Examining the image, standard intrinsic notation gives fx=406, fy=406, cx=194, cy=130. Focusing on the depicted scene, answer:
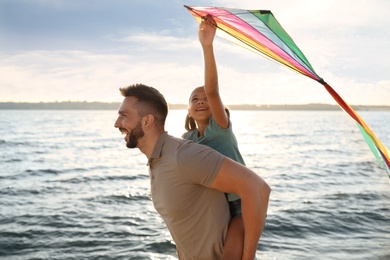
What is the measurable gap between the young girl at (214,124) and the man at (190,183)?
8 cm

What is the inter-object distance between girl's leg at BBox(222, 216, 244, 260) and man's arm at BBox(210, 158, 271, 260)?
0.16 ft

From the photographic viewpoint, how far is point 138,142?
9.41 feet

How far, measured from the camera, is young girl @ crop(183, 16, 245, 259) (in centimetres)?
272

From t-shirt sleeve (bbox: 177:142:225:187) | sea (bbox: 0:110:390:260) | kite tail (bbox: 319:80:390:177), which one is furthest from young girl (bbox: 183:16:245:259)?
sea (bbox: 0:110:390:260)

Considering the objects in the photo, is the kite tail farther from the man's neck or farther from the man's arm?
the man's neck

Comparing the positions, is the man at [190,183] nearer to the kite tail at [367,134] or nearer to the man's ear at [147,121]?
the man's ear at [147,121]

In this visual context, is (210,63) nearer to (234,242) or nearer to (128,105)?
(128,105)

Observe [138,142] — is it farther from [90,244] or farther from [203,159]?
[90,244]

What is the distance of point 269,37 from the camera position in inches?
132

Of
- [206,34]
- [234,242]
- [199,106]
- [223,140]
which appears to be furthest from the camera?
[199,106]

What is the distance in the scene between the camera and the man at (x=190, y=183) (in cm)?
255

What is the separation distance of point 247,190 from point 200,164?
Answer: 1.11 feet

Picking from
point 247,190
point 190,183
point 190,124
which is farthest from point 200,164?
point 190,124

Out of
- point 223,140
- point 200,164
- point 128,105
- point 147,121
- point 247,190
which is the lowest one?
point 247,190
